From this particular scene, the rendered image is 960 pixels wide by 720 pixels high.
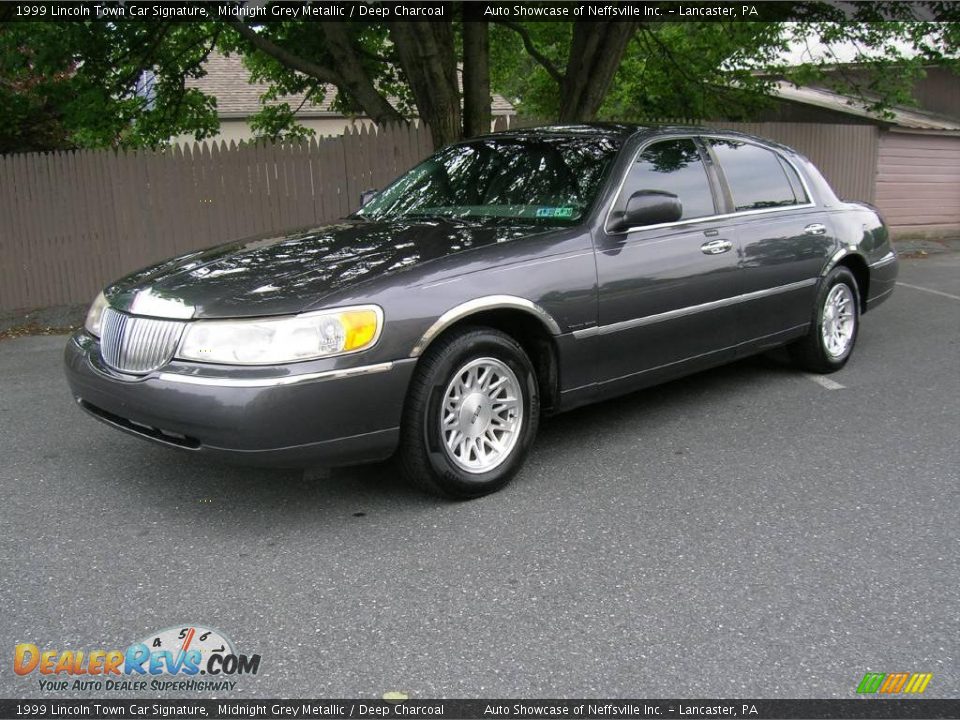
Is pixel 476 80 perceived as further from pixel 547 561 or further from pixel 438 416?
pixel 547 561

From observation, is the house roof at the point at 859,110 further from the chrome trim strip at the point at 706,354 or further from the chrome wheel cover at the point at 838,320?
the chrome trim strip at the point at 706,354

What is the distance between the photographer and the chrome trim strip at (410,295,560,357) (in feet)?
12.2

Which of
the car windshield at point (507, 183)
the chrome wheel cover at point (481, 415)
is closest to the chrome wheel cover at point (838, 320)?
the car windshield at point (507, 183)

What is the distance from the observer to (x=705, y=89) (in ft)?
47.0

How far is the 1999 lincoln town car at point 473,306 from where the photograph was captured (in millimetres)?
3492

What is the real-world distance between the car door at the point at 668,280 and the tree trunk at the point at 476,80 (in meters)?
5.07

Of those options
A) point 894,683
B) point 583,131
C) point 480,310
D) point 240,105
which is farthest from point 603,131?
point 240,105

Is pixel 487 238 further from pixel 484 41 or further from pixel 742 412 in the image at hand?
pixel 484 41

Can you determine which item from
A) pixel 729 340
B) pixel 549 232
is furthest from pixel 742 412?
pixel 549 232

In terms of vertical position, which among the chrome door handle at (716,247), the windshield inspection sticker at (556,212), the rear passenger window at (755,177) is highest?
the rear passenger window at (755,177)

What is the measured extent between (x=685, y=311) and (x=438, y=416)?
1.74m

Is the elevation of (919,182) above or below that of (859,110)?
below

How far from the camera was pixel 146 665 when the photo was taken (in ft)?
8.98

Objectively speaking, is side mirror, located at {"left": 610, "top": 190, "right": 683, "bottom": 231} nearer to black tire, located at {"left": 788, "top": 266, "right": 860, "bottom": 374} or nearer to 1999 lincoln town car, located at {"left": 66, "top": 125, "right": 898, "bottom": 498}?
1999 lincoln town car, located at {"left": 66, "top": 125, "right": 898, "bottom": 498}
